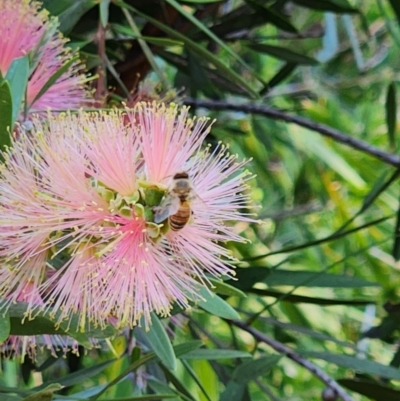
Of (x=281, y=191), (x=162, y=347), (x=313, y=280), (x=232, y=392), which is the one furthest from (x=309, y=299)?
(x=281, y=191)

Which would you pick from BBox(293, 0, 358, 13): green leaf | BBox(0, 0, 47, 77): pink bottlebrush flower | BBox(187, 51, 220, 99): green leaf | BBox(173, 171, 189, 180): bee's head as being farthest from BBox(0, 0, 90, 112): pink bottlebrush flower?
BBox(293, 0, 358, 13): green leaf

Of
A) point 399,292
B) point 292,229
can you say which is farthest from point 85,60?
point 399,292

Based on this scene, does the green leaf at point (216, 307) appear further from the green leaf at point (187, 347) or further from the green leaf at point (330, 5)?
the green leaf at point (330, 5)

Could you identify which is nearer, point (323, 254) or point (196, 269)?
point (196, 269)

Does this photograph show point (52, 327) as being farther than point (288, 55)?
No

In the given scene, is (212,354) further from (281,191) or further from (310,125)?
(281,191)

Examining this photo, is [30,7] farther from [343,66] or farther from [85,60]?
[343,66]

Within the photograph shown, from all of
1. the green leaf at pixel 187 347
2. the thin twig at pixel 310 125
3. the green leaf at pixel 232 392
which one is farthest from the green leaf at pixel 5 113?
the thin twig at pixel 310 125

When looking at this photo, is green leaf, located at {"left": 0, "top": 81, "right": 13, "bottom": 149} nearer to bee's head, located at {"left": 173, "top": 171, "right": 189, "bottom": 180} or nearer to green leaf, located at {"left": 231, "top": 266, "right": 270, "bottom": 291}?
bee's head, located at {"left": 173, "top": 171, "right": 189, "bottom": 180}
